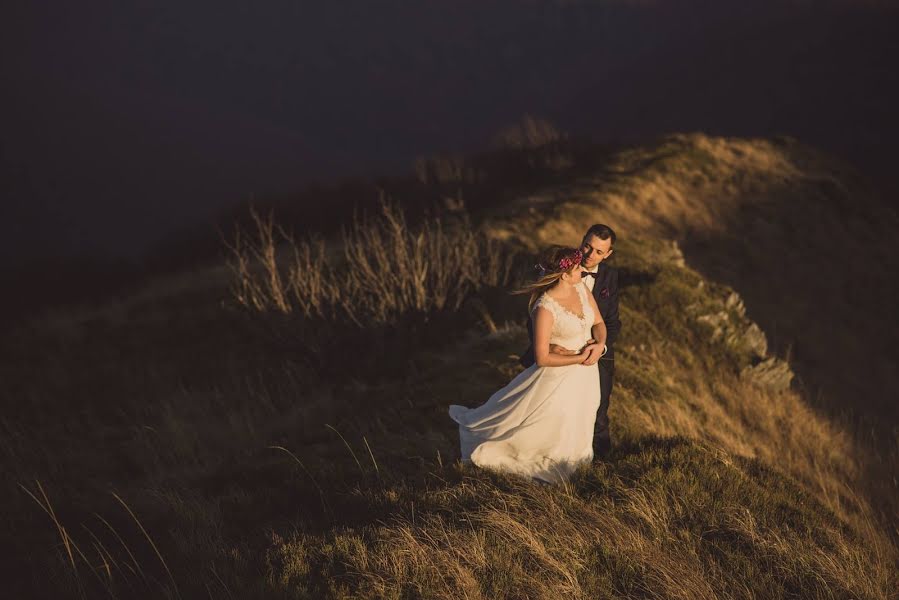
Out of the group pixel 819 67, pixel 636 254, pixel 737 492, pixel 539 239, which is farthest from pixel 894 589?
pixel 819 67

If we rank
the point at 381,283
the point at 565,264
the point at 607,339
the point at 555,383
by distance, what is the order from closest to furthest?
the point at 565,264
the point at 555,383
the point at 607,339
the point at 381,283

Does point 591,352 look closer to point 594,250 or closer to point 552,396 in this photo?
point 552,396

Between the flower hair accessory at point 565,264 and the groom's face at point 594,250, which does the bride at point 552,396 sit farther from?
the groom's face at point 594,250

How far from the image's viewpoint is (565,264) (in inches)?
178

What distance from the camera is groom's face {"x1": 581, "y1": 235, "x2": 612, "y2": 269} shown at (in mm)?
4675

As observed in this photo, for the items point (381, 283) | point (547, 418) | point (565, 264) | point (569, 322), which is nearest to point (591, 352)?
point (569, 322)

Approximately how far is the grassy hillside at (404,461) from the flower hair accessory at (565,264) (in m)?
1.77

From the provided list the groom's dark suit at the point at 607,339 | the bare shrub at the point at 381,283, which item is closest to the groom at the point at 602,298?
the groom's dark suit at the point at 607,339

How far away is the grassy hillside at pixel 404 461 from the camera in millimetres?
3967

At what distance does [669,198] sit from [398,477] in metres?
20.0

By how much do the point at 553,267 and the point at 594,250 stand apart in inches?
15.2

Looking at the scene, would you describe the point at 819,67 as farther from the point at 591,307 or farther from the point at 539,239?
the point at 591,307

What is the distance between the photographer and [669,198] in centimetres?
2236

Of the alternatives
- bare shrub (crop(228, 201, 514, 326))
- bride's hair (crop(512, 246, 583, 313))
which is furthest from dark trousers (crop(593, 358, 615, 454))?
bare shrub (crop(228, 201, 514, 326))
